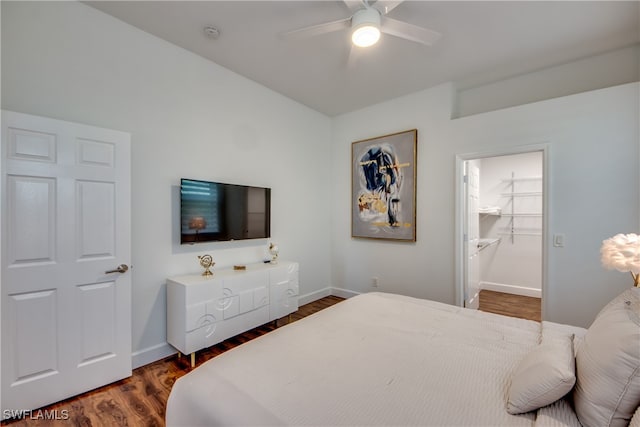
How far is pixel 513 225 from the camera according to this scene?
14.7 feet

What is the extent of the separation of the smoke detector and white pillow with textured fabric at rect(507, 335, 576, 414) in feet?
9.88

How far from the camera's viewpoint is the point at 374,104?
3.90 metres

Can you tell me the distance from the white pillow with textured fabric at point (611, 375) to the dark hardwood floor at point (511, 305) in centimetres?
301

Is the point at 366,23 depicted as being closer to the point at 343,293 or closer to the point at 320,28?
the point at 320,28

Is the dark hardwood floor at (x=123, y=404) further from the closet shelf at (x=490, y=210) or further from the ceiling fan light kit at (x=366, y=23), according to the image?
the closet shelf at (x=490, y=210)

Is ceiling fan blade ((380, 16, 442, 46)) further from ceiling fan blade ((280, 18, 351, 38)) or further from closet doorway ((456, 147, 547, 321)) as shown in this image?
closet doorway ((456, 147, 547, 321))

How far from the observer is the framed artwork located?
3594 millimetres

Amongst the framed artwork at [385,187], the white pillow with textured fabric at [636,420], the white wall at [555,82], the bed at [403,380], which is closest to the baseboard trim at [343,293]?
the framed artwork at [385,187]

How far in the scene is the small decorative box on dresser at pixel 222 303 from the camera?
7.63 feet

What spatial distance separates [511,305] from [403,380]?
3.71 meters

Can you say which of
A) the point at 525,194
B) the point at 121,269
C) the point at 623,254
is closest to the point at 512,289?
the point at 525,194

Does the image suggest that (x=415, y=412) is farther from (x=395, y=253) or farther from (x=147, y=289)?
(x=395, y=253)

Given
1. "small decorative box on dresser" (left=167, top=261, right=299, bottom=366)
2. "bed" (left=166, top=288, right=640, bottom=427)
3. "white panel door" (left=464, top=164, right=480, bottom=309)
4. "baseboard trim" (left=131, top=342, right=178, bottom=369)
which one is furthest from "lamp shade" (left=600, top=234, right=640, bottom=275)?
"baseboard trim" (left=131, top=342, right=178, bottom=369)

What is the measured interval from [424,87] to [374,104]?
2.35 ft
